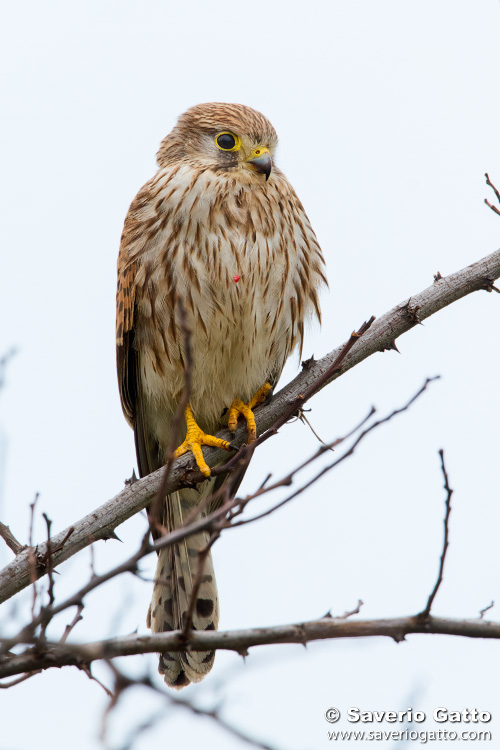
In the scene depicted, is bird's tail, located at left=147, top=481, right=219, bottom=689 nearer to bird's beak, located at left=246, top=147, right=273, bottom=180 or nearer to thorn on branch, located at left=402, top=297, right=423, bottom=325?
thorn on branch, located at left=402, top=297, right=423, bottom=325

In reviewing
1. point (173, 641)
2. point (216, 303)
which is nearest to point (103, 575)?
point (173, 641)

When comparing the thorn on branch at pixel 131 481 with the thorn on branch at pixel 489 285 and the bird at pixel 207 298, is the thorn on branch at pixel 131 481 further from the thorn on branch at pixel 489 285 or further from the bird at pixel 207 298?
the thorn on branch at pixel 489 285

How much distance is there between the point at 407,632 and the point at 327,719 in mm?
1028

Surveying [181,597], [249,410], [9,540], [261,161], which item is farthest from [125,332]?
[9,540]

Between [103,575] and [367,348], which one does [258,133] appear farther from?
[103,575]

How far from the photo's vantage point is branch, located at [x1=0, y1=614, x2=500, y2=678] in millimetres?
1985

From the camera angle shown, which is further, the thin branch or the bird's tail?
the bird's tail

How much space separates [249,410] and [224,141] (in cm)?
153

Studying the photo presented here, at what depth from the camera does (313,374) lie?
12.1 feet

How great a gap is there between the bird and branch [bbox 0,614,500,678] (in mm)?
1820

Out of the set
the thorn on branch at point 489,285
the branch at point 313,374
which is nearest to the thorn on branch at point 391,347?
the branch at point 313,374

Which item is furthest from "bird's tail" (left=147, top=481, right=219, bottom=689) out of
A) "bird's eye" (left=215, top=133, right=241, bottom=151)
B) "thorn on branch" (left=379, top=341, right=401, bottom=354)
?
"bird's eye" (left=215, top=133, right=241, bottom=151)

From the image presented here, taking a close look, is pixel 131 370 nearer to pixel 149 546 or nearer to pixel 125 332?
pixel 125 332

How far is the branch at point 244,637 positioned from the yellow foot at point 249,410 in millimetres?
1905
